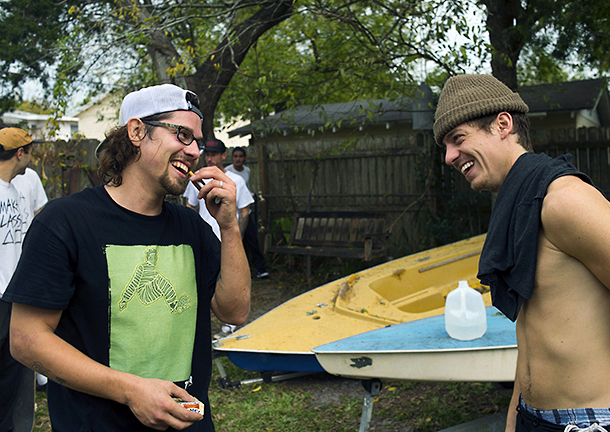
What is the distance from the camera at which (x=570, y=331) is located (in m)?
1.50

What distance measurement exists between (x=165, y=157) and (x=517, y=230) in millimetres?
1239

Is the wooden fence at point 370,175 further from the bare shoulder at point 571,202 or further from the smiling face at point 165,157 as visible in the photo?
the bare shoulder at point 571,202

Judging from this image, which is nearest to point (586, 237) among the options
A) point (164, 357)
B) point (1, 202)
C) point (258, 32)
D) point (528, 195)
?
point (528, 195)

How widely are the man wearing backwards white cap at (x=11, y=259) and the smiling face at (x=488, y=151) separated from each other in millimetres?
3030

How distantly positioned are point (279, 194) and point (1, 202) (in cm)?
691

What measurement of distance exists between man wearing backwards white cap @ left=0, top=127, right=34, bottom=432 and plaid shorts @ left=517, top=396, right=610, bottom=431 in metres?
3.11

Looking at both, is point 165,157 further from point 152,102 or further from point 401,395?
point 401,395

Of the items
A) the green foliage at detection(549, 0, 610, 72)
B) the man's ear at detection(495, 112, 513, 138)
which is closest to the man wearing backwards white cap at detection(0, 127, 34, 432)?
the man's ear at detection(495, 112, 513, 138)

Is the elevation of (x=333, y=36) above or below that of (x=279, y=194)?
above

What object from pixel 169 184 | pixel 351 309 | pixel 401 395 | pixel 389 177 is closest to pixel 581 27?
pixel 389 177

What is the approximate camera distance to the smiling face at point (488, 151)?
171 centimetres

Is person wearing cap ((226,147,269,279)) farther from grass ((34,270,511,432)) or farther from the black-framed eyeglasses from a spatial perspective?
the black-framed eyeglasses

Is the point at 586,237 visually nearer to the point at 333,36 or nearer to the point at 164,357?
the point at 164,357

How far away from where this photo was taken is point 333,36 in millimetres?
7746
